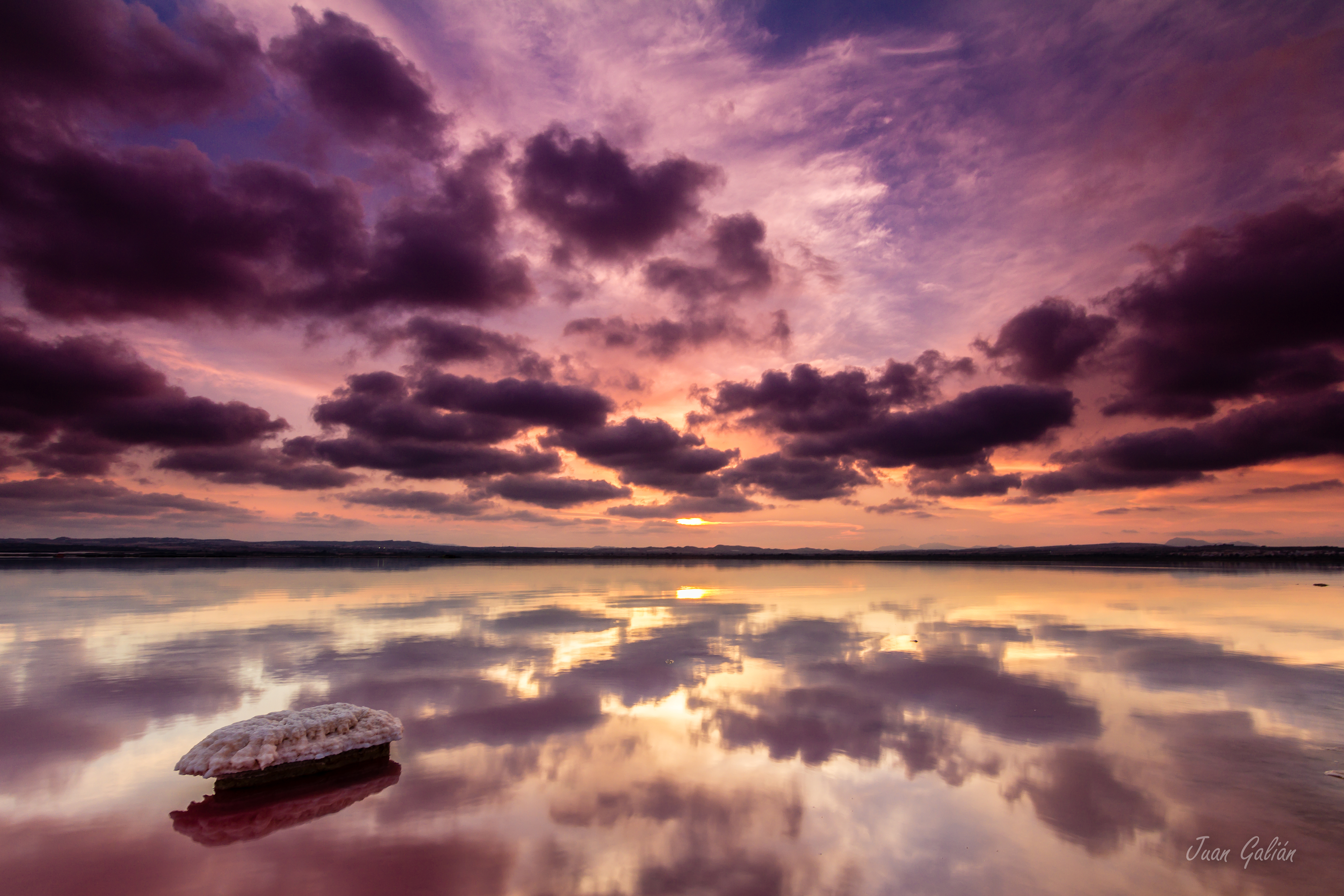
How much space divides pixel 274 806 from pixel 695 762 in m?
6.71

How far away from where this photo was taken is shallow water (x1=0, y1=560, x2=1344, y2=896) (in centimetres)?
725

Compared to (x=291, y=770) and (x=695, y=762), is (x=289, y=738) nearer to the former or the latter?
(x=291, y=770)

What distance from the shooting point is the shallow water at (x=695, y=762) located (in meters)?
7.25

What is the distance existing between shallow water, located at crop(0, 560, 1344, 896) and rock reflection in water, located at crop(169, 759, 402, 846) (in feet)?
0.18

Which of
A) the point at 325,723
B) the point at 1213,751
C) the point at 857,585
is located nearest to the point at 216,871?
the point at 325,723

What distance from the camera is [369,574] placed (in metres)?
→ 79.1

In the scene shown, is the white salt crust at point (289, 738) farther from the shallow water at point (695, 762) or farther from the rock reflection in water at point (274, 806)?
the shallow water at point (695, 762)

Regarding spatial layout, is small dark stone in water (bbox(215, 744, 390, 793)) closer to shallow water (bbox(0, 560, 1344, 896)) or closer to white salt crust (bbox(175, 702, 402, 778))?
white salt crust (bbox(175, 702, 402, 778))

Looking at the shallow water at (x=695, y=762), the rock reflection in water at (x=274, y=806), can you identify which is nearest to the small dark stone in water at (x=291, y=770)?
the rock reflection in water at (x=274, y=806)

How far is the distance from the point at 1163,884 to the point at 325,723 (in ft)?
39.8

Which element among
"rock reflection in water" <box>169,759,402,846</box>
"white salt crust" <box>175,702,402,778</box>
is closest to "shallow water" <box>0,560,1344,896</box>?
"rock reflection in water" <box>169,759,402,846</box>

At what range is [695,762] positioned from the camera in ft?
35.6

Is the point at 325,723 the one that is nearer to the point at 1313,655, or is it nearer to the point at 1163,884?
the point at 1163,884

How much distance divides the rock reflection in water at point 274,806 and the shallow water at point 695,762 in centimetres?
6
